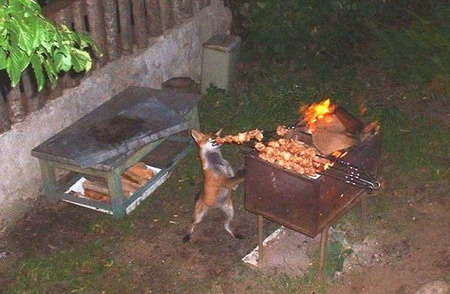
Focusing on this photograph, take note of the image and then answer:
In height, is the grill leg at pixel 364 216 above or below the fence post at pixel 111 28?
below

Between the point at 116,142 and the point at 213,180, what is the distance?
1371mm

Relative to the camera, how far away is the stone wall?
780 centimetres

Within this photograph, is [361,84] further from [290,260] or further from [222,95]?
[290,260]

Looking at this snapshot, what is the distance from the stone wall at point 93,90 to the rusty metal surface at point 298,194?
9.53ft

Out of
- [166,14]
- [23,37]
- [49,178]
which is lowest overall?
[49,178]

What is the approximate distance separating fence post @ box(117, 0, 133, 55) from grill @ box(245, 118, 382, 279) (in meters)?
3.55

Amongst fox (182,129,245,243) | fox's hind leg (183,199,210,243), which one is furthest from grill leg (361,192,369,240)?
fox's hind leg (183,199,210,243)

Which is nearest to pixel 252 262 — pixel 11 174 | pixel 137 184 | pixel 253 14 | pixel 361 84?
pixel 137 184

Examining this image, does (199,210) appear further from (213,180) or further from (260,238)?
(260,238)

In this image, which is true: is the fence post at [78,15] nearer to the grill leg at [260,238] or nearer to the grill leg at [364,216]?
the grill leg at [260,238]

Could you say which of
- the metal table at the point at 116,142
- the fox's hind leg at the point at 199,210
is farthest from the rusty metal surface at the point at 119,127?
the fox's hind leg at the point at 199,210

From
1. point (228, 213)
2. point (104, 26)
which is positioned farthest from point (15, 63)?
point (104, 26)

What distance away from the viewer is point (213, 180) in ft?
22.7

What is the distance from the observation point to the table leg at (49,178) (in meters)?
7.88
